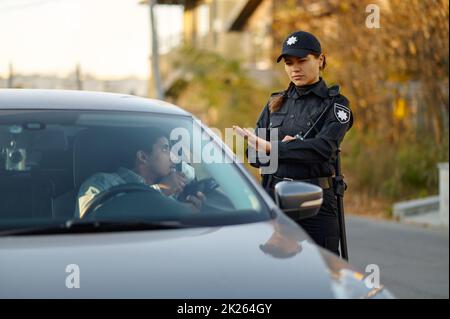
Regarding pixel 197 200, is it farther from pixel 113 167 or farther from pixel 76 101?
pixel 76 101

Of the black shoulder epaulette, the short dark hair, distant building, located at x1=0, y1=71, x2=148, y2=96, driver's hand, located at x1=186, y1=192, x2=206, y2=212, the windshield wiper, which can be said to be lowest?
distant building, located at x1=0, y1=71, x2=148, y2=96

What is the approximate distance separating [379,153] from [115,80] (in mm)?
33848

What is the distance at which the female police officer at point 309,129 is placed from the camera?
5.08m

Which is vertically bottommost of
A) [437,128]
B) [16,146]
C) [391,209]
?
[391,209]

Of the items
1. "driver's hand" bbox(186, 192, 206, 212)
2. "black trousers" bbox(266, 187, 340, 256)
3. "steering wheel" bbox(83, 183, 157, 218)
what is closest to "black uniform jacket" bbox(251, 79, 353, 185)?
"black trousers" bbox(266, 187, 340, 256)

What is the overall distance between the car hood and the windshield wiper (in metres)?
0.05

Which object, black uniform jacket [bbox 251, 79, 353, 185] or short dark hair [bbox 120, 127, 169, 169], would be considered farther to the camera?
black uniform jacket [bbox 251, 79, 353, 185]

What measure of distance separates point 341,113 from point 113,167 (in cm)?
142

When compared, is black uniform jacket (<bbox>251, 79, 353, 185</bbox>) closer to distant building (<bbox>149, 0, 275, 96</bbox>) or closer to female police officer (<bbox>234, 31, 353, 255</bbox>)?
female police officer (<bbox>234, 31, 353, 255</bbox>)

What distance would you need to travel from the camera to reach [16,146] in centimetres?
442

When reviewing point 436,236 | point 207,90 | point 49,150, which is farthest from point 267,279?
point 207,90

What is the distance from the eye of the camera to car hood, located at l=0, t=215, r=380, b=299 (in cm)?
307

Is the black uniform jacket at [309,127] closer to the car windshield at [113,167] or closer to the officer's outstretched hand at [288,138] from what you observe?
the officer's outstretched hand at [288,138]
